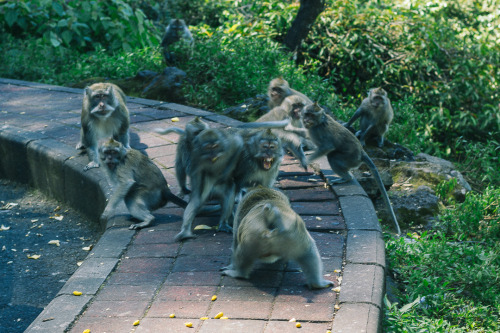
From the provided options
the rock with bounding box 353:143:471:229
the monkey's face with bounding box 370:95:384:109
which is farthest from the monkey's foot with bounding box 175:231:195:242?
the monkey's face with bounding box 370:95:384:109

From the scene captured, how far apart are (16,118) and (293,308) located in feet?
18.0

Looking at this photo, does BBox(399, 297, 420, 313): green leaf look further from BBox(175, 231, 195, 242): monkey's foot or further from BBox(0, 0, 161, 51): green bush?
BBox(0, 0, 161, 51): green bush

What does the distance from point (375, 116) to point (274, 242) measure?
14.6ft

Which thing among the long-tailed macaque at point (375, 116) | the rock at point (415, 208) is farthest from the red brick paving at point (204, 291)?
the long-tailed macaque at point (375, 116)

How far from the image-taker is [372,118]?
8.09m

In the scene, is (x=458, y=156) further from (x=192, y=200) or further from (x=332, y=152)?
(x=192, y=200)

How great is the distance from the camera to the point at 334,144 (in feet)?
21.1

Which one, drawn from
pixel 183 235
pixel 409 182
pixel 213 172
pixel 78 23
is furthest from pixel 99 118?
pixel 78 23

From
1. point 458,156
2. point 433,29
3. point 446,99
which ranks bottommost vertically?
point 458,156

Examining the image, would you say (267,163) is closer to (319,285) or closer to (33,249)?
(319,285)

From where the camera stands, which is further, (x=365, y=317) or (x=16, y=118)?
(x=16, y=118)

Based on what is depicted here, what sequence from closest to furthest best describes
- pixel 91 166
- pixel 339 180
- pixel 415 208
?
pixel 339 180 → pixel 91 166 → pixel 415 208

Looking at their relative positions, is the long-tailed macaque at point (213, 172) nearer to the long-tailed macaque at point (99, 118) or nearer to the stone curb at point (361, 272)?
the stone curb at point (361, 272)

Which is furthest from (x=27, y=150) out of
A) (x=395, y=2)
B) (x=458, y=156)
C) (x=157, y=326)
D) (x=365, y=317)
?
(x=395, y=2)
